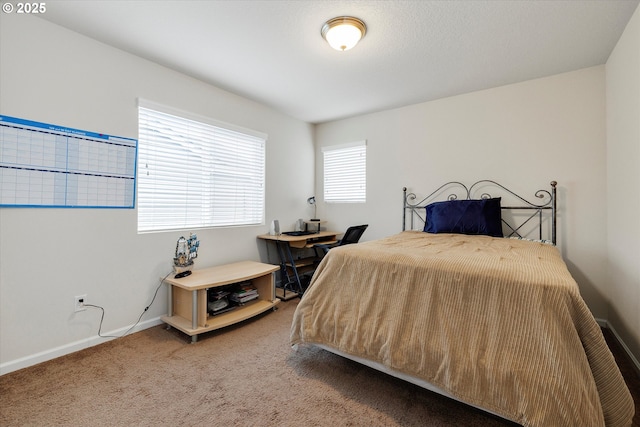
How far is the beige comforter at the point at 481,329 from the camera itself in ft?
3.72

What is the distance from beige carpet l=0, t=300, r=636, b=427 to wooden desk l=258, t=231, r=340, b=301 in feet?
4.05

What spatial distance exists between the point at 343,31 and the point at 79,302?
110 inches

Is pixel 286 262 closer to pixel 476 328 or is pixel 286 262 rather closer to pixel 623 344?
pixel 476 328

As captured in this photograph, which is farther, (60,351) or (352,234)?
(352,234)

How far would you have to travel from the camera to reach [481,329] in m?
1.32

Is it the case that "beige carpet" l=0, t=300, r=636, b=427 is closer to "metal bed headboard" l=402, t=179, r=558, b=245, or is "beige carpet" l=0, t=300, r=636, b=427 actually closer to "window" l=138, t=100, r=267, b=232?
"window" l=138, t=100, r=267, b=232

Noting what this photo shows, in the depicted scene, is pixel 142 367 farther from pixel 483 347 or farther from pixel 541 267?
pixel 541 267

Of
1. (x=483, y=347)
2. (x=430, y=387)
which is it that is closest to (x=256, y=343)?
(x=430, y=387)

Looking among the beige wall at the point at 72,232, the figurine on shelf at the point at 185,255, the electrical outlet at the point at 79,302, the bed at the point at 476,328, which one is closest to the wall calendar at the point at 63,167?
the beige wall at the point at 72,232

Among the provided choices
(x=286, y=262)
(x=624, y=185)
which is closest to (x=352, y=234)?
(x=286, y=262)

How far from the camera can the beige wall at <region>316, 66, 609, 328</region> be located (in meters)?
2.54

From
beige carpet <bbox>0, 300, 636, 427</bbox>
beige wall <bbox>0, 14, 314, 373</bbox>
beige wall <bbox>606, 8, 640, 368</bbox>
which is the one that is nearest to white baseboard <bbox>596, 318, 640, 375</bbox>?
beige wall <bbox>606, 8, 640, 368</bbox>

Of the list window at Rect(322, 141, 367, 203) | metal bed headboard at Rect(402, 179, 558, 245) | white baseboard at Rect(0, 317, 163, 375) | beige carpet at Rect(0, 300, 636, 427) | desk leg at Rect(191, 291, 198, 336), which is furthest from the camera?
window at Rect(322, 141, 367, 203)

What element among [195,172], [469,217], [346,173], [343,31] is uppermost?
[343,31]
